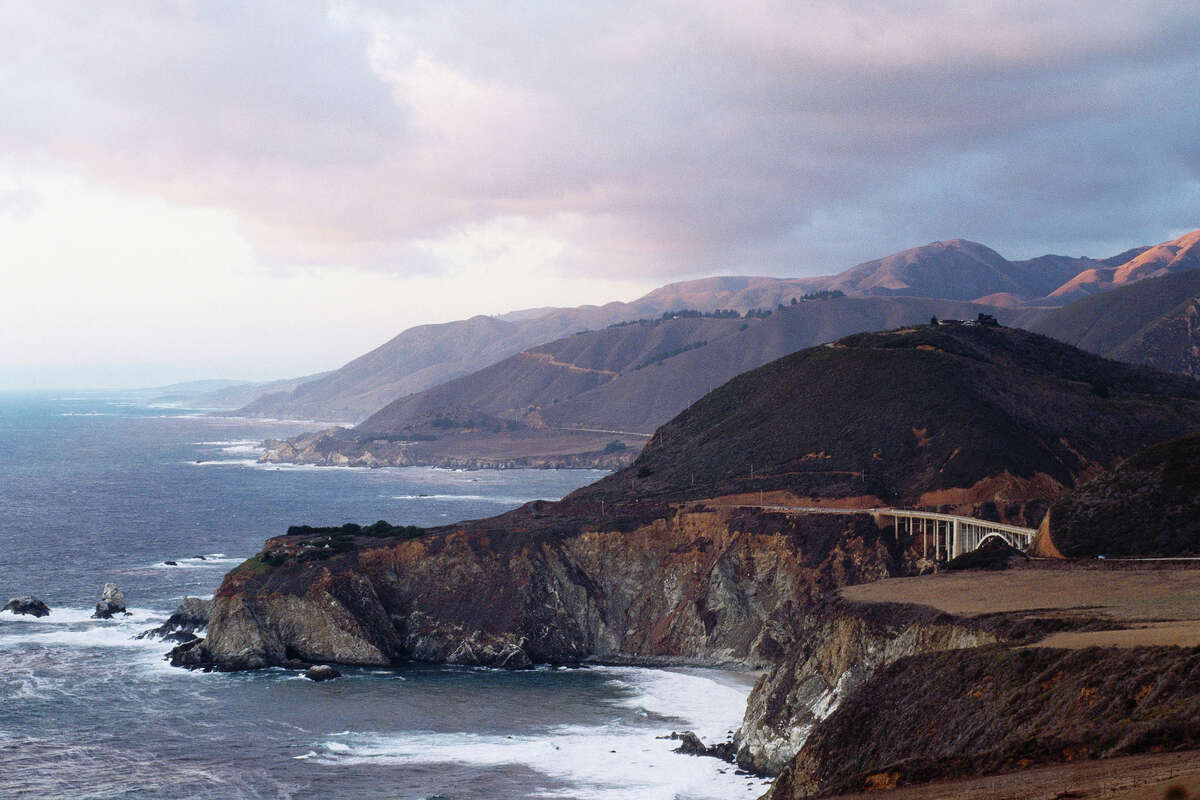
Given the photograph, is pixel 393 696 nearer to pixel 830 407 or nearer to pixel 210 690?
pixel 210 690

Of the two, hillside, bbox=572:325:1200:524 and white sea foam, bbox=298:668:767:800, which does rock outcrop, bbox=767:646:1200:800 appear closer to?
white sea foam, bbox=298:668:767:800

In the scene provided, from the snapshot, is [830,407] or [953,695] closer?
[953,695]

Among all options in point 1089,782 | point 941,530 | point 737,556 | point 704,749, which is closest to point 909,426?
point 941,530

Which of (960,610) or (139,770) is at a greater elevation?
(960,610)

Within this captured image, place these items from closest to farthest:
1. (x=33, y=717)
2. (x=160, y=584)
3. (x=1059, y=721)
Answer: (x=1059, y=721), (x=33, y=717), (x=160, y=584)

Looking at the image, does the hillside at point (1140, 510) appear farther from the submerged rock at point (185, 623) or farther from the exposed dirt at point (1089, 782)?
the submerged rock at point (185, 623)

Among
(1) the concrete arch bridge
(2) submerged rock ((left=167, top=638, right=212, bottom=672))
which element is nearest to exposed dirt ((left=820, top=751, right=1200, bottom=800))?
(1) the concrete arch bridge

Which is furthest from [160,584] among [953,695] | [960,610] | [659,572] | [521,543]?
[953,695]
